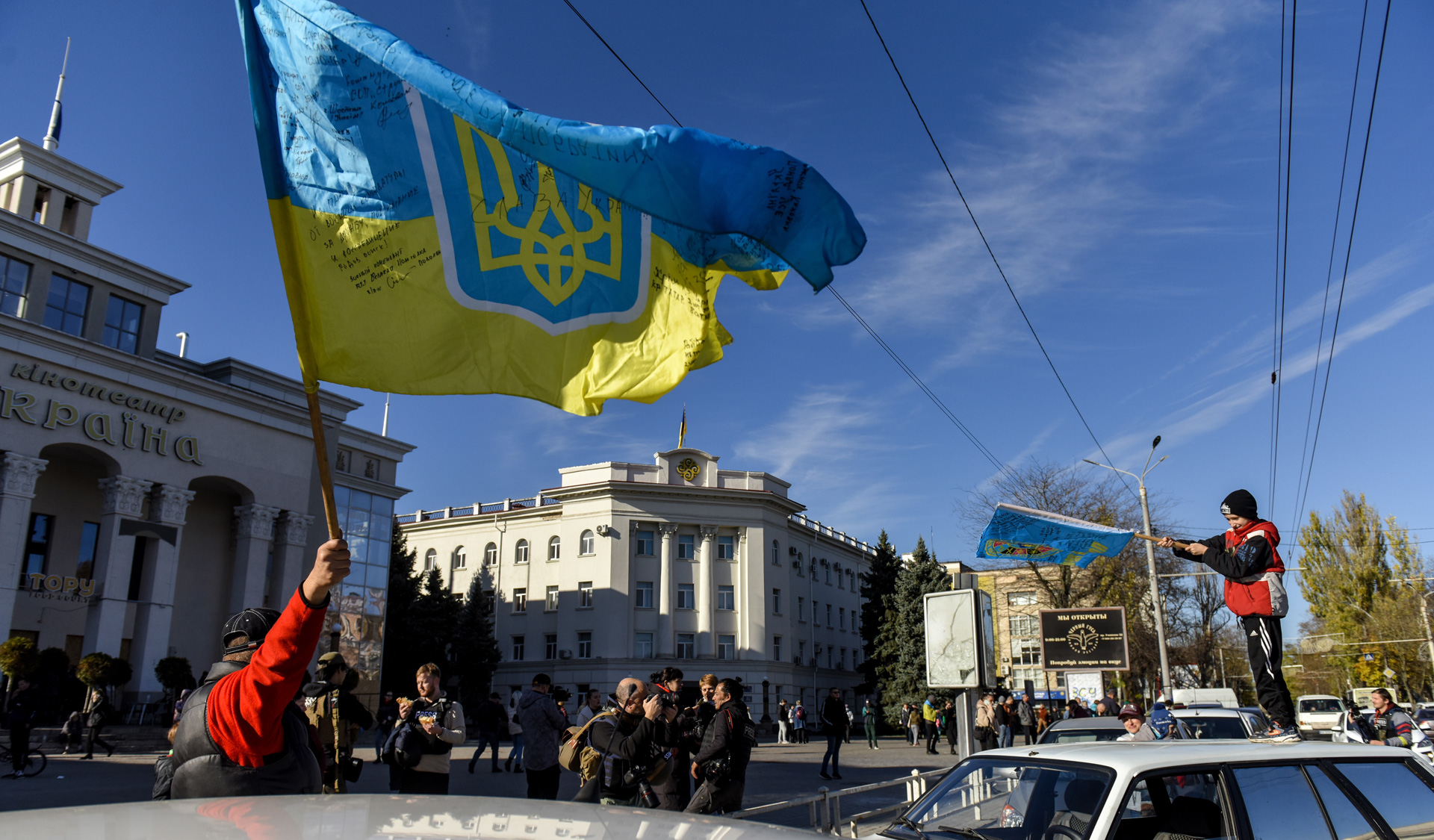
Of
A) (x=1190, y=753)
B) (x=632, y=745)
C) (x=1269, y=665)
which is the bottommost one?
(x=632, y=745)

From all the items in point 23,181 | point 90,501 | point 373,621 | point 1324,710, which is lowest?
point 1324,710

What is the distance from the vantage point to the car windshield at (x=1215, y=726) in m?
11.8

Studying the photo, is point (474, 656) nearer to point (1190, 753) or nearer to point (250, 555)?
point (250, 555)

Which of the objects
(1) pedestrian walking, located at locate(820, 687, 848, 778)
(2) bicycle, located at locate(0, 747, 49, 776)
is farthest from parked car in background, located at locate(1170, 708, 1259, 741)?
(2) bicycle, located at locate(0, 747, 49, 776)

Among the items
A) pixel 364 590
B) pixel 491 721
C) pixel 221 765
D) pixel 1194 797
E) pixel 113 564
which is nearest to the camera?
pixel 221 765

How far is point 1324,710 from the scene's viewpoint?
39188mm

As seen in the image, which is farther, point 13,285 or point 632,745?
point 13,285

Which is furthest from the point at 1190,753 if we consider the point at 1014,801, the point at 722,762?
the point at 722,762

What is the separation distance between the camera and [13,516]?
90.6 feet

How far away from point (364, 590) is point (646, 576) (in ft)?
72.1

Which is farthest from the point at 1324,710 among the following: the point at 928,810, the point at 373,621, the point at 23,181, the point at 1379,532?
the point at 23,181

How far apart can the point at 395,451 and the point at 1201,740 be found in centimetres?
4038

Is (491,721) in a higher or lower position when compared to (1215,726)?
lower

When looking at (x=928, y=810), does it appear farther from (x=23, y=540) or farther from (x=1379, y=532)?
(x=1379, y=532)
